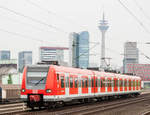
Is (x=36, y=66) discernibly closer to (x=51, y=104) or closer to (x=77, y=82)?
(x=51, y=104)

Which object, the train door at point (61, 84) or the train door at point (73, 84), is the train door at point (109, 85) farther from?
the train door at point (61, 84)

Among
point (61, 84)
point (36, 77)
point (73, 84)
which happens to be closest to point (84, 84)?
point (73, 84)

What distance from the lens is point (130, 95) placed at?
56312 millimetres

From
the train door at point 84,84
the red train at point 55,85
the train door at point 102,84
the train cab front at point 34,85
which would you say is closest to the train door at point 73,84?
the red train at point 55,85

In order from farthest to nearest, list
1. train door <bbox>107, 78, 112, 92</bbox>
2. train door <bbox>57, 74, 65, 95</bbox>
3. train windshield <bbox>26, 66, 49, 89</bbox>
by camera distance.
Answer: train door <bbox>107, 78, 112, 92</bbox>
train door <bbox>57, 74, 65, 95</bbox>
train windshield <bbox>26, 66, 49, 89</bbox>

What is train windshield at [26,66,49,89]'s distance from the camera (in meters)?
25.0

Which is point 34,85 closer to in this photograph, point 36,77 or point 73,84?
point 36,77

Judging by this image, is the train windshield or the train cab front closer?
the train cab front

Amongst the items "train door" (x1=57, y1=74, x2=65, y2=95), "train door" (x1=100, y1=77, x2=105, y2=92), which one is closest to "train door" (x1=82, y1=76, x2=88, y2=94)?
"train door" (x1=57, y1=74, x2=65, y2=95)

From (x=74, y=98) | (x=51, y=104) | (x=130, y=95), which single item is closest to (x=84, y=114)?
(x=51, y=104)

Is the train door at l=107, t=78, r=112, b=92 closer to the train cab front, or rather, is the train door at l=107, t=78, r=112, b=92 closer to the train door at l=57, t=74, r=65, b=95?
the train door at l=57, t=74, r=65, b=95

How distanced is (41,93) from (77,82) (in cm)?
591

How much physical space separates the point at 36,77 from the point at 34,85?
0.58 m

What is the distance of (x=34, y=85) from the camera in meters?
25.1
